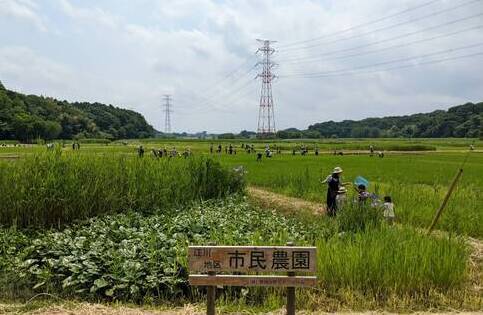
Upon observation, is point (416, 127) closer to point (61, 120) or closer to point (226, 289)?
point (61, 120)

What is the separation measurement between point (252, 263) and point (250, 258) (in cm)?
5

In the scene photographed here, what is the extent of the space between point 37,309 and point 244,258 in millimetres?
2755

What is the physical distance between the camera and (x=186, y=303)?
6.50 metres

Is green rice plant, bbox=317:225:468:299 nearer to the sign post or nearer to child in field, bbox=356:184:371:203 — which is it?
the sign post

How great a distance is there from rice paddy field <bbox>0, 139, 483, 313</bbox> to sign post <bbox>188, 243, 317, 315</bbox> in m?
1.23

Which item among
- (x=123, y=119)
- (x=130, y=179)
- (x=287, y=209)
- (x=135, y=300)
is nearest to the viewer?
(x=135, y=300)

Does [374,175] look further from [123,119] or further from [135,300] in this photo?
[123,119]

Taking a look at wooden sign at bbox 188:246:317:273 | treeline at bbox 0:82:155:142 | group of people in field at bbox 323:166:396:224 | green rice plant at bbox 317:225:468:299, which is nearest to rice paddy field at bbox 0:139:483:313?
green rice plant at bbox 317:225:468:299

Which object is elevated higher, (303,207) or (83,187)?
(83,187)

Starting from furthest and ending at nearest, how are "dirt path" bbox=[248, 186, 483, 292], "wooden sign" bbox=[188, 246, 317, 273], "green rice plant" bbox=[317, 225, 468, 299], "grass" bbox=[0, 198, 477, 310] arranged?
1. "dirt path" bbox=[248, 186, 483, 292]
2. "green rice plant" bbox=[317, 225, 468, 299]
3. "grass" bbox=[0, 198, 477, 310]
4. "wooden sign" bbox=[188, 246, 317, 273]

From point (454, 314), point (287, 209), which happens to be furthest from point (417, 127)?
point (454, 314)

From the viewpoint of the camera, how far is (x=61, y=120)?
104250 mm

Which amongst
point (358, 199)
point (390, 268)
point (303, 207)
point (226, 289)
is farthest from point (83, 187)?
point (390, 268)

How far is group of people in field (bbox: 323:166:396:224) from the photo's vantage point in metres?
10.2
